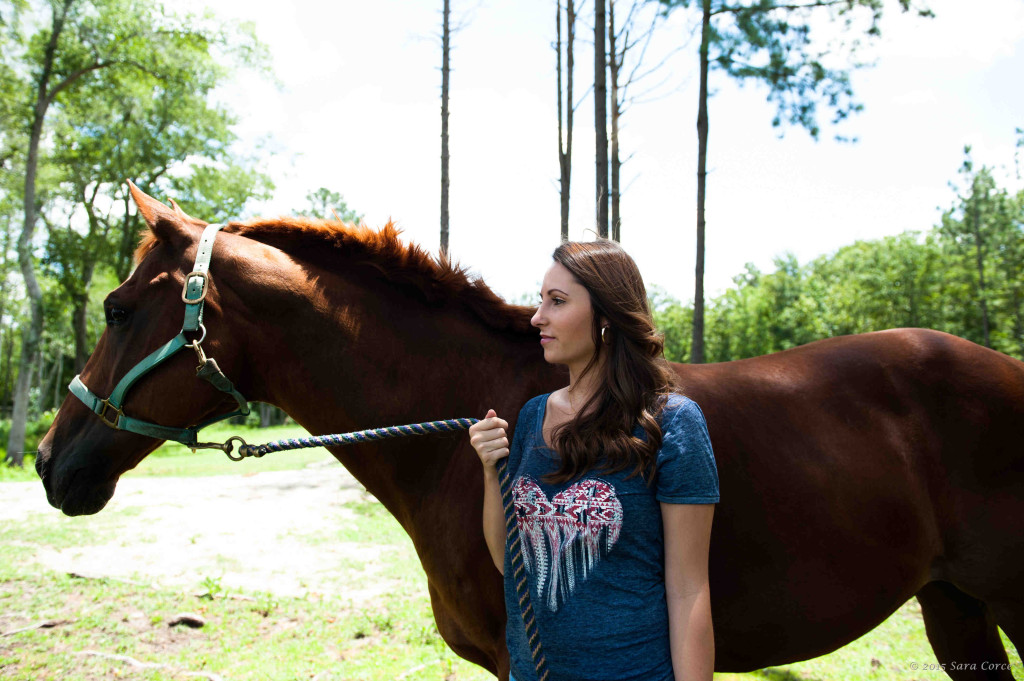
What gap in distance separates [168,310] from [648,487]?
174 cm

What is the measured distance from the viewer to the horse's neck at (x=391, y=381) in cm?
221

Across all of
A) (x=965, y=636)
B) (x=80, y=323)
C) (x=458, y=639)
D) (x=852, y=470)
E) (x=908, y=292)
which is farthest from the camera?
(x=908, y=292)

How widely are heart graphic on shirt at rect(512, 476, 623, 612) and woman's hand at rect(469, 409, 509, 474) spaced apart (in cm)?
10

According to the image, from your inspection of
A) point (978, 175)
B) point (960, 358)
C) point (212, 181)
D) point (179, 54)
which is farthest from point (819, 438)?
point (978, 175)

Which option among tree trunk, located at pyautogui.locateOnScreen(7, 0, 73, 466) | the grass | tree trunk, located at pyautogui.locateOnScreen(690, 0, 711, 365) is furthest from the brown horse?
tree trunk, located at pyautogui.locateOnScreen(7, 0, 73, 466)

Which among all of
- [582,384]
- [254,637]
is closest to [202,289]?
[582,384]

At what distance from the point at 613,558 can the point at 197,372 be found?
4.92ft

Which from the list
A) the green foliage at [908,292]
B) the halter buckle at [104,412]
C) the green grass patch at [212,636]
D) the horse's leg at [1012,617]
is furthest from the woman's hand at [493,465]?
the green foliage at [908,292]

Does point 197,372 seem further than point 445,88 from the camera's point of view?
No

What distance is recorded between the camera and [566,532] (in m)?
1.44

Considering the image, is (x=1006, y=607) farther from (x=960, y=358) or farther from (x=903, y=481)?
(x=960, y=358)

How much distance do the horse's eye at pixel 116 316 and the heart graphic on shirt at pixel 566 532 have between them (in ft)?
5.24

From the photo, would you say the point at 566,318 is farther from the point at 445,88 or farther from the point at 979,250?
the point at 979,250

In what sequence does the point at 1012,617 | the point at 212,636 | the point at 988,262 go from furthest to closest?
the point at 988,262 < the point at 212,636 < the point at 1012,617
